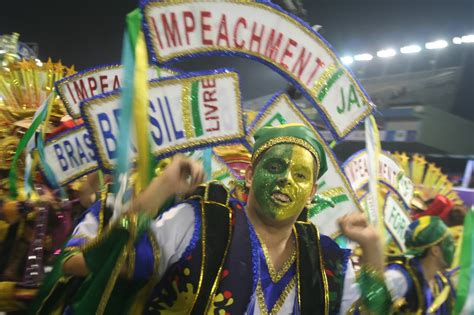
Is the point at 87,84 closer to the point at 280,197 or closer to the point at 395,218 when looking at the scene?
the point at 280,197

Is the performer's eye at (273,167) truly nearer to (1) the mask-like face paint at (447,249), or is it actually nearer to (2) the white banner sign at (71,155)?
(2) the white banner sign at (71,155)

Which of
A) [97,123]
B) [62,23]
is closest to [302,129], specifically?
[97,123]

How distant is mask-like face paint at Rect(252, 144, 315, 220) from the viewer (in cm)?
168

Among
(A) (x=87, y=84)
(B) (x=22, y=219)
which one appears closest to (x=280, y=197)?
(B) (x=22, y=219)

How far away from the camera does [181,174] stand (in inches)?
57.2

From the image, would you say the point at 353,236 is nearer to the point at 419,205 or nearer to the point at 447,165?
the point at 419,205

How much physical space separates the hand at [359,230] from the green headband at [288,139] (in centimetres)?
26

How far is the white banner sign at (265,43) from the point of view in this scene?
2.47 meters

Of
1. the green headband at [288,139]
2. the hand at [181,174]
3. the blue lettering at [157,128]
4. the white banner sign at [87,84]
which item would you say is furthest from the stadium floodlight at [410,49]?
the hand at [181,174]

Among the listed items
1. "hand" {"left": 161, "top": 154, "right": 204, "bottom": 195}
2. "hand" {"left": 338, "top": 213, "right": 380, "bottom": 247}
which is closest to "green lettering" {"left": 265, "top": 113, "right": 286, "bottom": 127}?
"hand" {"left": 338, "top": 213, "right": 380, "bottom": 247}

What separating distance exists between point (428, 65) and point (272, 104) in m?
14.7

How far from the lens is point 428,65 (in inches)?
645

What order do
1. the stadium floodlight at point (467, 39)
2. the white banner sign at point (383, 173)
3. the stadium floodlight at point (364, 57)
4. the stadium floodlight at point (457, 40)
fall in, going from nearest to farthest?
the white banner sign at point (383, 173) < the stadium floodlight at point (467, 39) < the stadium floodlight at point (457, 40) < the stadium floodlight at point (364, 57)

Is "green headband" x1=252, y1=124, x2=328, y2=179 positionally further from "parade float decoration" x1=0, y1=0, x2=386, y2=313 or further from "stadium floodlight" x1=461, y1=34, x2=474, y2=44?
"stadium floodlight" x1=461, y1=34, x2=474, y2=44
